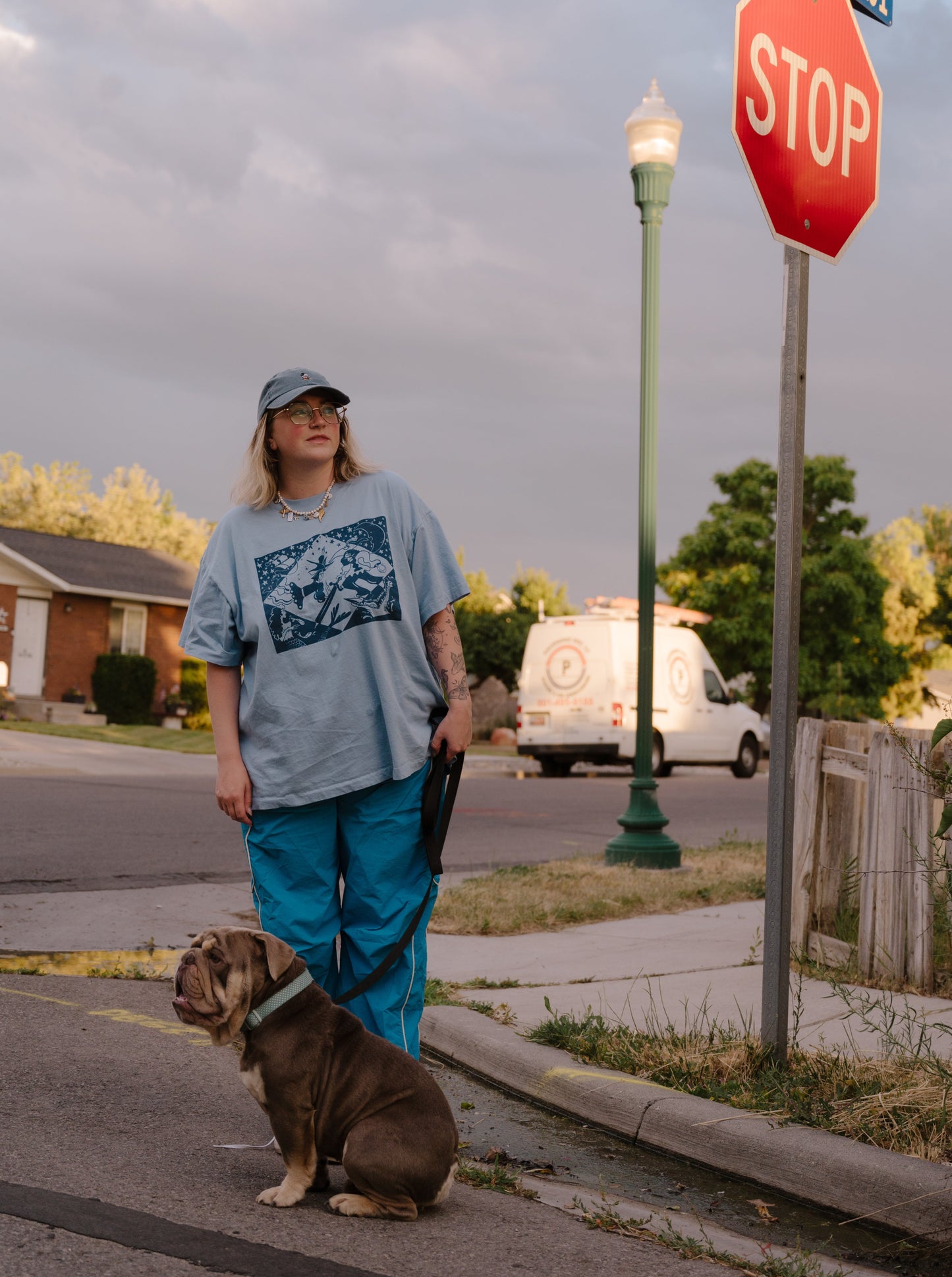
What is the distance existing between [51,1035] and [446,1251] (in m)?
2.20

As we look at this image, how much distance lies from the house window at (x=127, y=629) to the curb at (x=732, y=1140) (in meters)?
29.8

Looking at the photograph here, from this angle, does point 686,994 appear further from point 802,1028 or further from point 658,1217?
point 658,1217

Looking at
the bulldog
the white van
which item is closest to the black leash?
the bulldog

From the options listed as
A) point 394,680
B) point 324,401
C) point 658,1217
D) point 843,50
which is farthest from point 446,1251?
point 843,50

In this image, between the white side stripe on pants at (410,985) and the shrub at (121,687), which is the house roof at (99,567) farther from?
the white side stripe on pants at (410,985)

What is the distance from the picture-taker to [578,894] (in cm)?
829

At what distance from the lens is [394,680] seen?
11.7 feet

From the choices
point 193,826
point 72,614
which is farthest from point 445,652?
point 72,614

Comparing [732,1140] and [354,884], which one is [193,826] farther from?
[732,1140]

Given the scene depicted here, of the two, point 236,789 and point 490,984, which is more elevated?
point 236,789

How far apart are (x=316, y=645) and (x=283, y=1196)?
1.34 meters

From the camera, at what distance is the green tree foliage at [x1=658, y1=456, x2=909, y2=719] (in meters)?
37.3

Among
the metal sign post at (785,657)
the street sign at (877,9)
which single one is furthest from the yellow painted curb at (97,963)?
the street sign at (877,9)

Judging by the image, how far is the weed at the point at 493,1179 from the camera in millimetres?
3357
